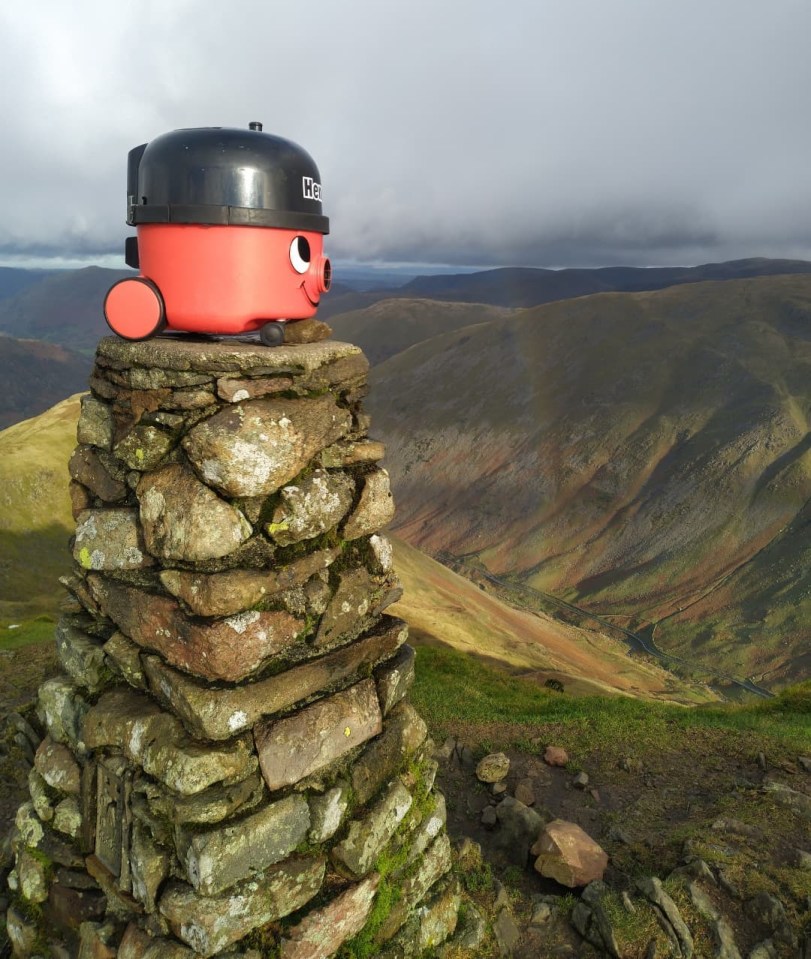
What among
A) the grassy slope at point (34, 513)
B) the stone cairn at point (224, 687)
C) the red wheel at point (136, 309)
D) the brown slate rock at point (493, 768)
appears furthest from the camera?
the grassy slope at point (34, 513)

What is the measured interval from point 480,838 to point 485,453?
17839 cm

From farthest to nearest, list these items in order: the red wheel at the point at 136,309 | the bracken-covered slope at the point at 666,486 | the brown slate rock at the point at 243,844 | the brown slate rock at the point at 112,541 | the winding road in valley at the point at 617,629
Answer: the bracken-covered slope at the point at 666,486, the winding road in valley at the point at 617,629, the brown slate rock at the point at 112,541, the red wheel at the point at 136,309, the brown slate rock at the point at 243,844

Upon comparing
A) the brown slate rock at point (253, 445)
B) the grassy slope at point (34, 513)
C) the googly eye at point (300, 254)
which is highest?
the googly eye at point (300, 254)

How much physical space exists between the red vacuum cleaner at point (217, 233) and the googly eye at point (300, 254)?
0.4 inches

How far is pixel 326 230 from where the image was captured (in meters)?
7.60

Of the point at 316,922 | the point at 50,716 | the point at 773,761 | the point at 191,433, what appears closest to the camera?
the point at 191,433

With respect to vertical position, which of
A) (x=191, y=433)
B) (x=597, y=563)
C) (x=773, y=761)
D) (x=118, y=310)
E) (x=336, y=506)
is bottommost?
(x=597, y=563)

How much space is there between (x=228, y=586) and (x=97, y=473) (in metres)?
2.40

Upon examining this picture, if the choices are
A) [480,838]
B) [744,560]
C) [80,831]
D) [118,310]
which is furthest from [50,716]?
[744,560]

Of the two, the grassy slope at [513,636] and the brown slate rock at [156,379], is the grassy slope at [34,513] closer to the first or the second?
the grassy slope at [513,636]

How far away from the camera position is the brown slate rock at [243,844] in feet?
20.9

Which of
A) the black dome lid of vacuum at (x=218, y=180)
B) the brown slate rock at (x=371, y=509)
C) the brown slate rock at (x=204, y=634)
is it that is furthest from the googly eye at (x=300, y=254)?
the brown slate rock at (x=204, y=634)

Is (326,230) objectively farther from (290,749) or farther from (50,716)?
(50,716)

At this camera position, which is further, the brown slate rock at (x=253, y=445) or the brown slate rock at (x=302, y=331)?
the brown slate rock at (x=302, y=331)
